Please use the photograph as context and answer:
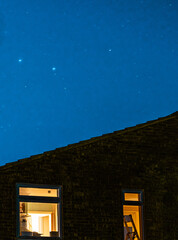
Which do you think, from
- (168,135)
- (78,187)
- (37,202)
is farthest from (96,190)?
(168,135)

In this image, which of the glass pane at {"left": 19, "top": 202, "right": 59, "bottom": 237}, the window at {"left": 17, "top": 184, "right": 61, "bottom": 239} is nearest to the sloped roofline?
the window at {"left": 17, "top": 184, "right": 61, "bottom": 239}

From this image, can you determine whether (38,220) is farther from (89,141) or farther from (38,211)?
(89,141)

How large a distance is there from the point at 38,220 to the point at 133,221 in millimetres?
3309

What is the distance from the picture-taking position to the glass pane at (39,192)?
17.1m

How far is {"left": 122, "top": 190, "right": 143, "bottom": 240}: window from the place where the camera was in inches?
727

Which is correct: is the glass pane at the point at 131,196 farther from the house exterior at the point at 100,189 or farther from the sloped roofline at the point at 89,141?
the sloped roofline at the point at 89,141

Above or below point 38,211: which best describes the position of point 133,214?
below

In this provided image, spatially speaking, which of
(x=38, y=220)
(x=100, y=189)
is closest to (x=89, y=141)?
(x=100, y=189)

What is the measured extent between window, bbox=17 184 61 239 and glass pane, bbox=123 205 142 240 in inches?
95.2

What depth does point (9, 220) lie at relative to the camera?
1664 cm

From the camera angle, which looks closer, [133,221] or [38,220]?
[38,220]

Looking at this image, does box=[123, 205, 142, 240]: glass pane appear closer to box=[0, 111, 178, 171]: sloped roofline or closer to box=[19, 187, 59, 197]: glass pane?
box=[0, 111, 178, 171]: sloped roofline

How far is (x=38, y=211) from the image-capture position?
56.4 feet

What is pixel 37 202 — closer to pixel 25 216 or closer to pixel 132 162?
pixel 25 216
